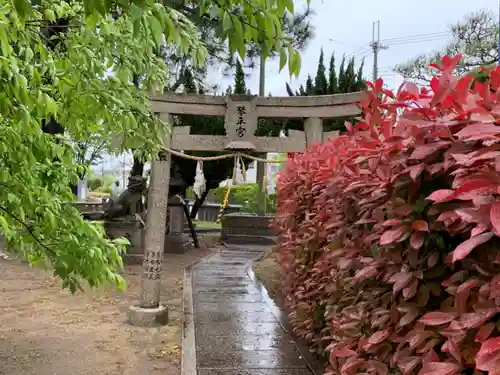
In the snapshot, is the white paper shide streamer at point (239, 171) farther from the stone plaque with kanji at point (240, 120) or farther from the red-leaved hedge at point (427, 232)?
the red-leaved hedge at point (427, 232)

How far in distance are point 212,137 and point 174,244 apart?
833 cm

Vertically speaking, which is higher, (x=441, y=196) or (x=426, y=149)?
(x=426, y=149)

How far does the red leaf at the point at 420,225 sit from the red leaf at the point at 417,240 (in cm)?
2

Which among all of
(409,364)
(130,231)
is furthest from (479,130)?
(130,231)

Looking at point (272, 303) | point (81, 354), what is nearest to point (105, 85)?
point (81, 354)

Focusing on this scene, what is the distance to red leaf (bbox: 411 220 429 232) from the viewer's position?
6.44 ft

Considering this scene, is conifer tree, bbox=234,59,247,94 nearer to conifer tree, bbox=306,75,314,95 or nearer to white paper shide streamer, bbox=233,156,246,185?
conifer tree, bbox=306,75,314,95

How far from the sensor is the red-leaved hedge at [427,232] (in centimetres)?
164

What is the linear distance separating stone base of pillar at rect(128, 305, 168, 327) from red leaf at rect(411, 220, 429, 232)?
5491mm

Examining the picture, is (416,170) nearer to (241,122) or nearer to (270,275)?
(241,122)

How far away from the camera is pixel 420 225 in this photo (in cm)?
198

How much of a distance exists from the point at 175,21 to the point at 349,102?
5.09 metres

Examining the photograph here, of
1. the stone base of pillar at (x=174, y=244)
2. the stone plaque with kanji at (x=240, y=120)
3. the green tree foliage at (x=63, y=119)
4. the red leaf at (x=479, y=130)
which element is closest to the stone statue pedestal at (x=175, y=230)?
the stone base of pillar at (x=174, y=244)

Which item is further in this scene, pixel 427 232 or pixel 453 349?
pixel 427 232
